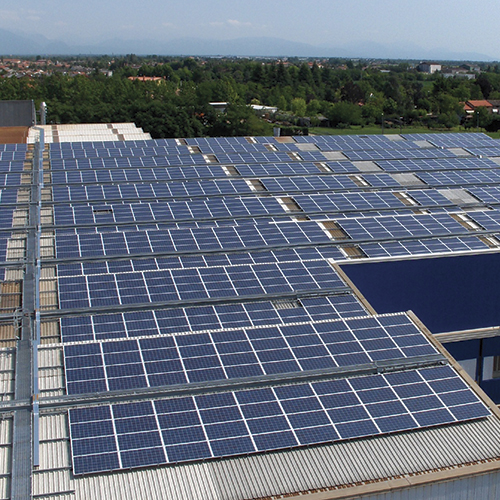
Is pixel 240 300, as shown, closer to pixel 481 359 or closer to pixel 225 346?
pixel 225 346

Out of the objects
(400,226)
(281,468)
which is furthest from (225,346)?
(400,226)

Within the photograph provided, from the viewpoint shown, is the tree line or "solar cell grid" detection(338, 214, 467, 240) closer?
"solar cell grid" detection(338, 214, 467, 240)

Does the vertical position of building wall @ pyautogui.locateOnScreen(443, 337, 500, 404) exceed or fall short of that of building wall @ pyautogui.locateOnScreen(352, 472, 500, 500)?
it falls short

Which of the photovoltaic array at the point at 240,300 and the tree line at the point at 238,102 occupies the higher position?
the photovoltaic array at the point at 240,300

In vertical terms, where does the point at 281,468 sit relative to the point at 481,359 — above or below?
above

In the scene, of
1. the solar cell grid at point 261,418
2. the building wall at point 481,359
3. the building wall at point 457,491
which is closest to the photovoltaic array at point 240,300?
the solar cell grid at point 261,418

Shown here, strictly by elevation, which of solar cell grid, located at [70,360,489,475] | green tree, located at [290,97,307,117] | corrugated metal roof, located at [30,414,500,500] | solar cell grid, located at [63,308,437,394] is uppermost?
solar cell grid, located at [63,308,437,394]

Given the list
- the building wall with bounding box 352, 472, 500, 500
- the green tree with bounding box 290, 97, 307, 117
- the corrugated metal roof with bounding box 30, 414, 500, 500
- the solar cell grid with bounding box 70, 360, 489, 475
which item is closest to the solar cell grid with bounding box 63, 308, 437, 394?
the solar cell grid with bounding box 70, 360, 489, 475

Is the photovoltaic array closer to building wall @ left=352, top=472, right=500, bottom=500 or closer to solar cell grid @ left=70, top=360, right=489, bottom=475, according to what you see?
solar cell grid @ left=70, top=360, right=489, bottom=475

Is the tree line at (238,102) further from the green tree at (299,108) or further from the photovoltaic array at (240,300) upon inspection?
the photovoltaic array at (240,300)
